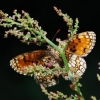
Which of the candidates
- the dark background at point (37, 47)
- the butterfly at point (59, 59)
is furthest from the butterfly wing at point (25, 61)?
the dark background at point (37, 47)

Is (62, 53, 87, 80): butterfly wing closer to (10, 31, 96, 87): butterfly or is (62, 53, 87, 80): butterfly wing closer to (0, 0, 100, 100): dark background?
(10, 31, 96, 87): butterfly

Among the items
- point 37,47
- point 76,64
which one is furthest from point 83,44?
point 37,47

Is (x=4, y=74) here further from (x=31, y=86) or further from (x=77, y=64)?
(x=77, y=64)

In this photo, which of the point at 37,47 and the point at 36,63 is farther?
the point at 37,47

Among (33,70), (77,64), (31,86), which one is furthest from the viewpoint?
(31,86)

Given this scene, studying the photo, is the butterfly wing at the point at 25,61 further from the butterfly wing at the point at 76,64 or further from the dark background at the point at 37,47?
the dark background at the point at 37,47

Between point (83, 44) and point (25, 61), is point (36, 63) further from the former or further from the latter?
point (83, 44)

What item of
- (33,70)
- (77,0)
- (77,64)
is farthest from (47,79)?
(77,0)
